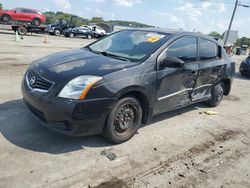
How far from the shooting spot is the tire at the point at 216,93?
6165mm

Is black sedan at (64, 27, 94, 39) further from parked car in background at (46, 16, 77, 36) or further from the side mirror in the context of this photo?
the side mirror

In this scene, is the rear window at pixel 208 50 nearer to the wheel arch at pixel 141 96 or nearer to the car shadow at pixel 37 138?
the wheel arch at pixel 141 96

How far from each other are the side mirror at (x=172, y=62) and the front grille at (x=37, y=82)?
1.81 meters

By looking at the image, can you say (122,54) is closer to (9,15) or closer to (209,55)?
(209,55)

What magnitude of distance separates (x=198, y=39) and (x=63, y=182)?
3818mm

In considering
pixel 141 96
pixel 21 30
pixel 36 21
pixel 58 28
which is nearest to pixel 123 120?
pixel 141 96

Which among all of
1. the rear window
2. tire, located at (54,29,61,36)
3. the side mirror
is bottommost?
tire, located at (54,29,61,36)

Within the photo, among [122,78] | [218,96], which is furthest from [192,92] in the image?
[122,78]

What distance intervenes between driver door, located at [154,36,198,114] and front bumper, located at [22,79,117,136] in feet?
3.52

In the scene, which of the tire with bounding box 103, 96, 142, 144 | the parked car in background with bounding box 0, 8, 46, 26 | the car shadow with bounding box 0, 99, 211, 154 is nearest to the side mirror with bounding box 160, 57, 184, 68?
the tire with bounding box 103, 96, 142, 144

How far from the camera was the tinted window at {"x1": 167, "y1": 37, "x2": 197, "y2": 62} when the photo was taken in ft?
15.1

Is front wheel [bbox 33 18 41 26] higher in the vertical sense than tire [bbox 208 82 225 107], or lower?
higher

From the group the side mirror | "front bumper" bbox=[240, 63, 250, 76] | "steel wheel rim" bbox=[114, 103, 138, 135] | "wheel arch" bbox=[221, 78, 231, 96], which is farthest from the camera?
"front bumper" bbox=[240, 63, 250, 76]

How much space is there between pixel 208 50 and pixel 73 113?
352cm
